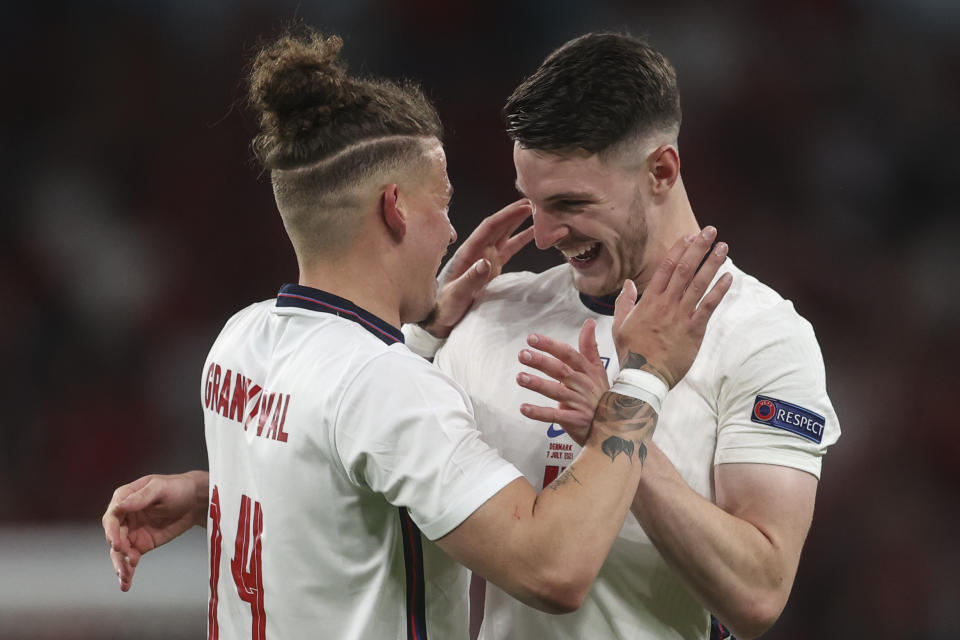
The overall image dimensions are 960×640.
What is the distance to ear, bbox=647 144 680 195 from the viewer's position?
1.91 m

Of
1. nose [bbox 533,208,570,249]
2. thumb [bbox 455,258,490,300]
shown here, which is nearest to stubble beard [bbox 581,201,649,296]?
nose [bbox 533,208,570,249]

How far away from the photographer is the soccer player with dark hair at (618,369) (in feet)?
5.11

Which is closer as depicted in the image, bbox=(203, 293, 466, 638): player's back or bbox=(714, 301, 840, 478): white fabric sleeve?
bbox=(203, 293, 466, 638): player's back

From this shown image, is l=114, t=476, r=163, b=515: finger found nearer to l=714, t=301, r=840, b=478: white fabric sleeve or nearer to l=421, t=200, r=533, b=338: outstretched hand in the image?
l=421, t=200, r=533, b=338: outstretched hand

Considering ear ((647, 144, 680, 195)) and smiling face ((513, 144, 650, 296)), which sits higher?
ear ((647, 144, 680, 195))

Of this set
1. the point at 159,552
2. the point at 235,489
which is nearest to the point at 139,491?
the point at 235,489

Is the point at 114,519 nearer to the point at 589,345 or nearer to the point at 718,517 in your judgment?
the point at 589,345

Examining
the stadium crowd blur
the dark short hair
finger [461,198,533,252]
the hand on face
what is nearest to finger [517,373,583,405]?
the hand on face

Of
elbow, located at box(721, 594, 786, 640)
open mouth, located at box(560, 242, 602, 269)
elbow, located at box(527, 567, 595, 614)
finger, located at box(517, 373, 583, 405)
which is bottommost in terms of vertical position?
elbow, located at box(721, 594, 786, 640)

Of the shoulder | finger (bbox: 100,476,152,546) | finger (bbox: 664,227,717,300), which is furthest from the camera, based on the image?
finger (bbox: 100,476,152,546)

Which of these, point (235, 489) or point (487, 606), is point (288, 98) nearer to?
point (235, 489)

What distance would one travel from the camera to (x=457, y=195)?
4895 millimetres

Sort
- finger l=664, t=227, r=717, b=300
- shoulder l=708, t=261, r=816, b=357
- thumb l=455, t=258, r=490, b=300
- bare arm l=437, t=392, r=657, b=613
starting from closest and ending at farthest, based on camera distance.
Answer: bare arm l=437, t=392, r=657, b=613, finger l=664, t=227, r=717, b=300, shoulder l=708, t=261, r=816, b=357, thumb l=455, t=258, r=490, b=300

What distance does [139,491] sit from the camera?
6.21 ft
